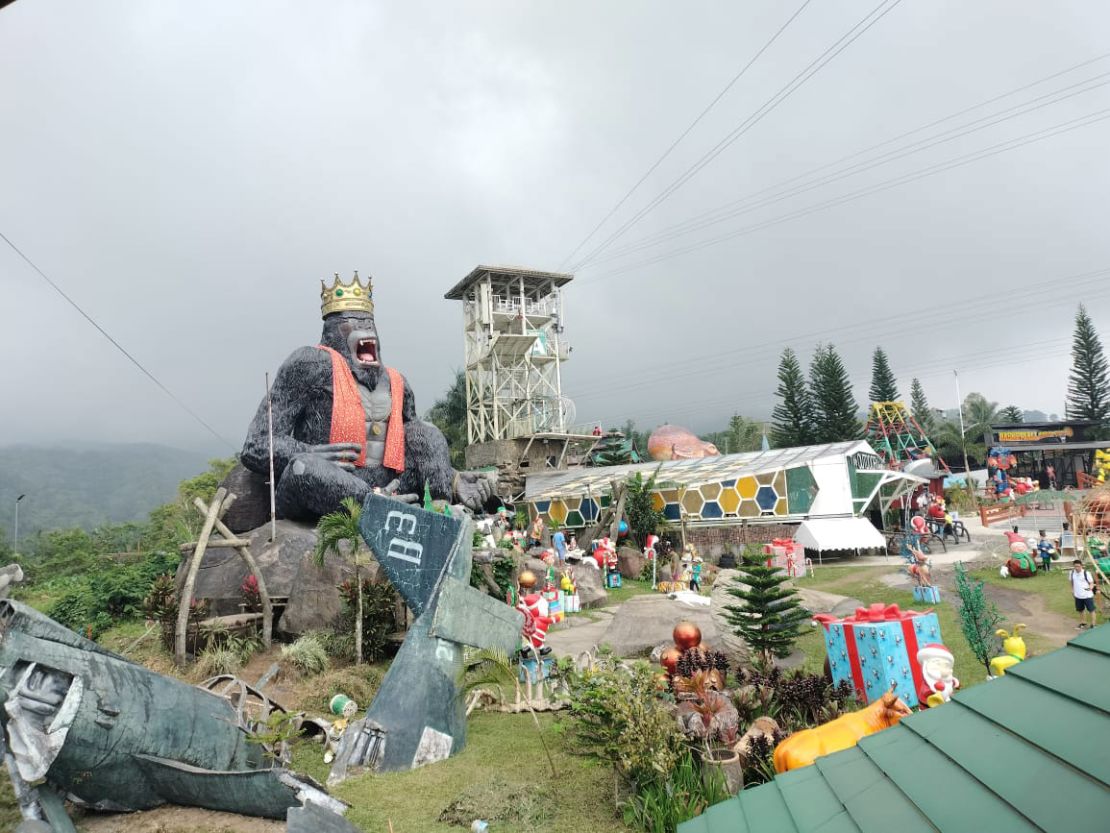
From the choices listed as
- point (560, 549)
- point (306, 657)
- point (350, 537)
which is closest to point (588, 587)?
point (560, 549)

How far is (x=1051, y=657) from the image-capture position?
1.96 metres

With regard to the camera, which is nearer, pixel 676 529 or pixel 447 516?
pixel 447 516

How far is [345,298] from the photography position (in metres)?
14.4

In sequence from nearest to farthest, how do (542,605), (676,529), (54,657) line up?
(54,657)
(542,605)
(676,529)

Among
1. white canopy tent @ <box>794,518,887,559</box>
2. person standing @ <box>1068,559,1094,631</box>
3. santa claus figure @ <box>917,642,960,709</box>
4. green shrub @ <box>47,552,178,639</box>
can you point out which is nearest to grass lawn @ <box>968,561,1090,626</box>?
person standing @ <box>1068,559,1094,631</box>

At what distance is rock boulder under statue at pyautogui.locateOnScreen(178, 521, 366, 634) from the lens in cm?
991

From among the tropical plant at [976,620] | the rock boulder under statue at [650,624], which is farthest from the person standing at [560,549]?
the tropical plant at [976,620]

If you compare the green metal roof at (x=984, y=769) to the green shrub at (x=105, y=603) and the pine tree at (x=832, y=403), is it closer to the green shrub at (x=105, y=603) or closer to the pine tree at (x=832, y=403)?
the green shrub at (x=105, y=603)

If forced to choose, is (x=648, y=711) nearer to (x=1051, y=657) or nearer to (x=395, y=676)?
(x=395, y=676)

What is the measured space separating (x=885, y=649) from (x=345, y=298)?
486 inches

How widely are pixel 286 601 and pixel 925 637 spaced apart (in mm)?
8921

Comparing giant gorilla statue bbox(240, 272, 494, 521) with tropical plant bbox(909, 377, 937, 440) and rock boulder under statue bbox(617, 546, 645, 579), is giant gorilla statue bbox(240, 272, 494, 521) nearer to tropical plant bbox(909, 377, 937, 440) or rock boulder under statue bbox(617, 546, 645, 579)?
rock boulder under statue bbox(617, 546, 645, 579)

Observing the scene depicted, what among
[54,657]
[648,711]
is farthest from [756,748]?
[54,657]

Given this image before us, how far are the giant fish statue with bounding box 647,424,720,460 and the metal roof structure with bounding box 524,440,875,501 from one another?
1085cm
